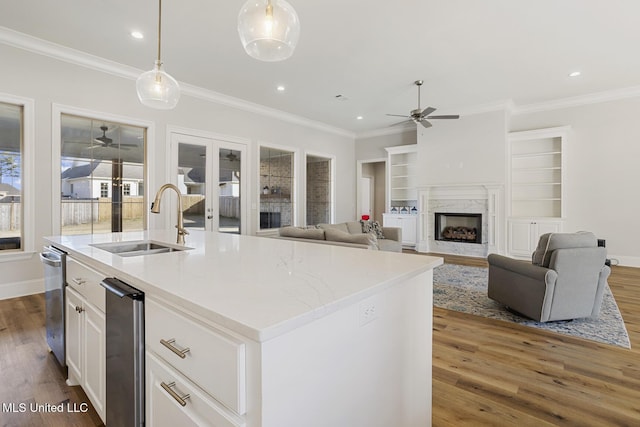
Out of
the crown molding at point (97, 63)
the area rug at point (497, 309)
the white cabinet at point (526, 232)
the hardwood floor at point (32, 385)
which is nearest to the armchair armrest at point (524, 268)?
the area rug at point (497, 309)

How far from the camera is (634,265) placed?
218 inches

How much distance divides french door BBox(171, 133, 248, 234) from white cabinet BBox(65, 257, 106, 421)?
3580mm

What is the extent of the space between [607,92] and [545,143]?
1.20 m

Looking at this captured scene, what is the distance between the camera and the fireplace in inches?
270

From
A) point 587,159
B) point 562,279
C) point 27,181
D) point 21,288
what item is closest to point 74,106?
point 27,181

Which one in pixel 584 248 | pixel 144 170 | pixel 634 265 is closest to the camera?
pixel 584 248

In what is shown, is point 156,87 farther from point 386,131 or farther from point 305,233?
point 386,131

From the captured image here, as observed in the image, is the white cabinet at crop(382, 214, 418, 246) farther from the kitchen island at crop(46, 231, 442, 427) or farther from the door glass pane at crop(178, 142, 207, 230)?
the kitchen island at crop(46, 231, 442, 427)

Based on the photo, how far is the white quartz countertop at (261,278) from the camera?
0.83 meters

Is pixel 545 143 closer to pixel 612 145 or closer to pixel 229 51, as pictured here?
pixel 612 145

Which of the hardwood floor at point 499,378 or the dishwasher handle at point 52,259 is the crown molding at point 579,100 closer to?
the hardwood floor at point 499,378

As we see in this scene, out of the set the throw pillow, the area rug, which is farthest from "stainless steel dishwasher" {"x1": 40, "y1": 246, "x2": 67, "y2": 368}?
the throw pillow

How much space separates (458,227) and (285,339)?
7167mm

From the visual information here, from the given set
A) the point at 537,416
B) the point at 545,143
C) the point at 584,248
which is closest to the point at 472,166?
the point at 545,143
